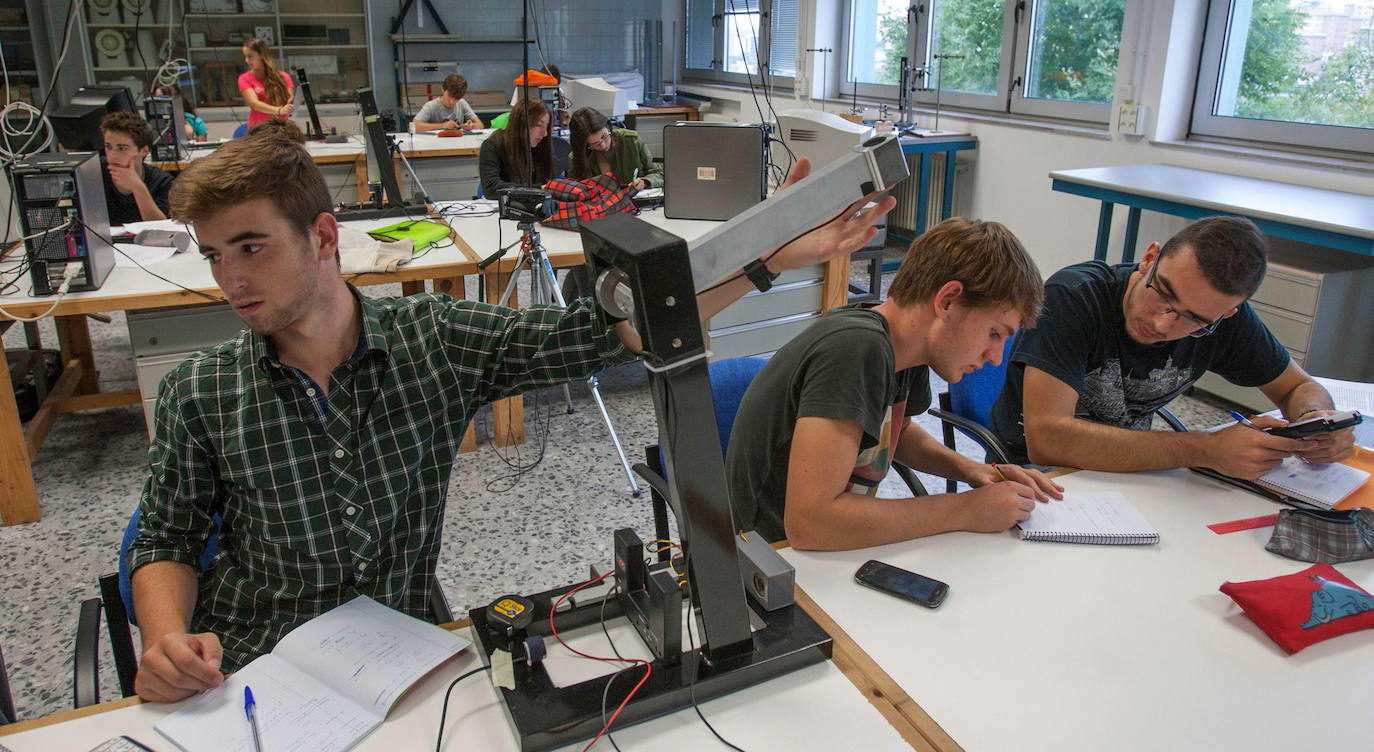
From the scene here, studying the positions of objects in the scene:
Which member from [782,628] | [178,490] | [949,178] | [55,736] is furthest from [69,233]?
[949,178]

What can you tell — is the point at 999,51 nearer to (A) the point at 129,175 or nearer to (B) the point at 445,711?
(A) the point at 129,175

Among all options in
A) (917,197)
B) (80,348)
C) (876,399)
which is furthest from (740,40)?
(876,399)

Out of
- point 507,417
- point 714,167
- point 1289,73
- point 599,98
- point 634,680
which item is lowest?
point 507,417

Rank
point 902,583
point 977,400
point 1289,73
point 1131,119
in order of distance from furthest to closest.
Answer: point 1131,119, point 1289,73, point 977,400, point 902,583

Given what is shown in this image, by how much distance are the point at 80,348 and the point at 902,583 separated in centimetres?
362

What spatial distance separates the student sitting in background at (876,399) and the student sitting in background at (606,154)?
271 cm

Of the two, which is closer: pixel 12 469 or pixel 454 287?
pixel 12 469

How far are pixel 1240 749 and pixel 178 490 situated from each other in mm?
1266

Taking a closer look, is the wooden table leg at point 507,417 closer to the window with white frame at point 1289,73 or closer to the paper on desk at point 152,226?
the paper on desk at point 152,226

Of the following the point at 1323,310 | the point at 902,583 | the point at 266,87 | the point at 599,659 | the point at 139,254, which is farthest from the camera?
the point at 266,87

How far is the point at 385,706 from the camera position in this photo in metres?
0.94

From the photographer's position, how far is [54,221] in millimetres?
2521

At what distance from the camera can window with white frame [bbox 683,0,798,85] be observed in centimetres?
730

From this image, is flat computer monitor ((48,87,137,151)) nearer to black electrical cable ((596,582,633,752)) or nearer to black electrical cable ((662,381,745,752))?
black electrical cable ((596,582,633,752))
